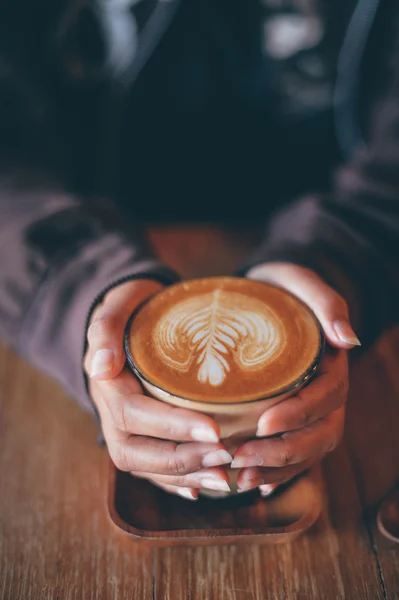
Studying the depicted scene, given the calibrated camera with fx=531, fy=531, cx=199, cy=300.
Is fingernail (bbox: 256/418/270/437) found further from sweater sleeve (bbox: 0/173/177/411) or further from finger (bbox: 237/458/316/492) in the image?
sweater sleeve (bbox: 0/173/177/411)

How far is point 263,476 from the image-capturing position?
59 cm

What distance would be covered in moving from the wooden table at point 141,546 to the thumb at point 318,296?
18 centimetres

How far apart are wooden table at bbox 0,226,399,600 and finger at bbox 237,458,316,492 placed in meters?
0.09

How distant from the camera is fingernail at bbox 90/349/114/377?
0.58m

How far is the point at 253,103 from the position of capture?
43.8 inches

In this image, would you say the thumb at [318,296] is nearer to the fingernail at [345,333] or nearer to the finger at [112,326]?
the fingernail at [345,333]

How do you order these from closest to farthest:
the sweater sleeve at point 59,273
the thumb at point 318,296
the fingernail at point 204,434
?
1. the fingernail at point 204,434
2. the thumb at point 318,296
3. the sweater sleeve at point 59,273

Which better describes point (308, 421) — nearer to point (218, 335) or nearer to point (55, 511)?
point (218, 335)

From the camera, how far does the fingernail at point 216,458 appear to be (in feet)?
1.81

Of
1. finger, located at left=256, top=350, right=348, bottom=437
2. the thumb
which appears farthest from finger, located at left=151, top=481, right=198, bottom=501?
the thumb

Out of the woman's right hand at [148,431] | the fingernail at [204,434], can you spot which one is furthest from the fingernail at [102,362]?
the fingernail at [204,434]

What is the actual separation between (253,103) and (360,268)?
1.62 feet

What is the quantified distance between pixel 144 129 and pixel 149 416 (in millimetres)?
769

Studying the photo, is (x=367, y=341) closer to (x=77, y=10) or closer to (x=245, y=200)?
(x=245, y=200)
